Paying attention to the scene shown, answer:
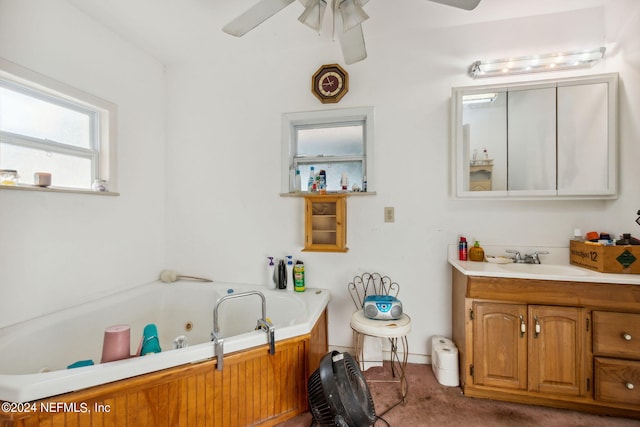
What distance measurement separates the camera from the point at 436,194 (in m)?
2.09

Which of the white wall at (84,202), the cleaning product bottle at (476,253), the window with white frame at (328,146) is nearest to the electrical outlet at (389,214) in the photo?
the window with white frame at (328,146)

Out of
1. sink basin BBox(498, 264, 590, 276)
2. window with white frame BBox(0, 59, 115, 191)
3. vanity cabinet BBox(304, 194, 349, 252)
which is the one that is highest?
window with white frame BBox(0, 59, 115, 191)

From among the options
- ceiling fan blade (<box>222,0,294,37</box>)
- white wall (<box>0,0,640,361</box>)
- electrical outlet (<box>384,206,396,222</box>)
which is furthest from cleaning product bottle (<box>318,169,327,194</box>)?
ceiling fan blade (<box>222,0,294,37</box>)

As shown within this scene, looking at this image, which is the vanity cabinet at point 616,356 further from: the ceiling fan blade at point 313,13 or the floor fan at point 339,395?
the ceiling fan blade at point 313,13

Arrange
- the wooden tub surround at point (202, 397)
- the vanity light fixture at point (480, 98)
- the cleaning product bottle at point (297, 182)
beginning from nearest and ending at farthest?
the wooden tub surround at point (202, 397), the vanity light fixture at point (480, 98), the cleaning product bottle at point (297, 182)

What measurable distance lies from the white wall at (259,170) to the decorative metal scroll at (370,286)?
2.9 inches

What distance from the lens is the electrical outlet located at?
215 centimetres

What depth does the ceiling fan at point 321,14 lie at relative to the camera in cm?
137

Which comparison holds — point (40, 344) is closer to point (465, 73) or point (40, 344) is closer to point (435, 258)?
point (435, 258)

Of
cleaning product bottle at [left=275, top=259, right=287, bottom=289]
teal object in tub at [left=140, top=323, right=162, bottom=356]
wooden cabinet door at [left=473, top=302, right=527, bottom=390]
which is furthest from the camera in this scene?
cleaning product bottle at [left=275, top=259, right=287, bottom=289]

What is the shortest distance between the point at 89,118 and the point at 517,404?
344 cm

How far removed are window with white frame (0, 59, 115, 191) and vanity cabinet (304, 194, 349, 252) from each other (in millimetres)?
1533

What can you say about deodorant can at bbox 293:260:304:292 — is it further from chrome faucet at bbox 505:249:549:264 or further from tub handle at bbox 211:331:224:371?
chrome faucet at bbox 505:249:549:264

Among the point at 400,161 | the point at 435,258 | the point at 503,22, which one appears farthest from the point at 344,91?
the point at 435,258
